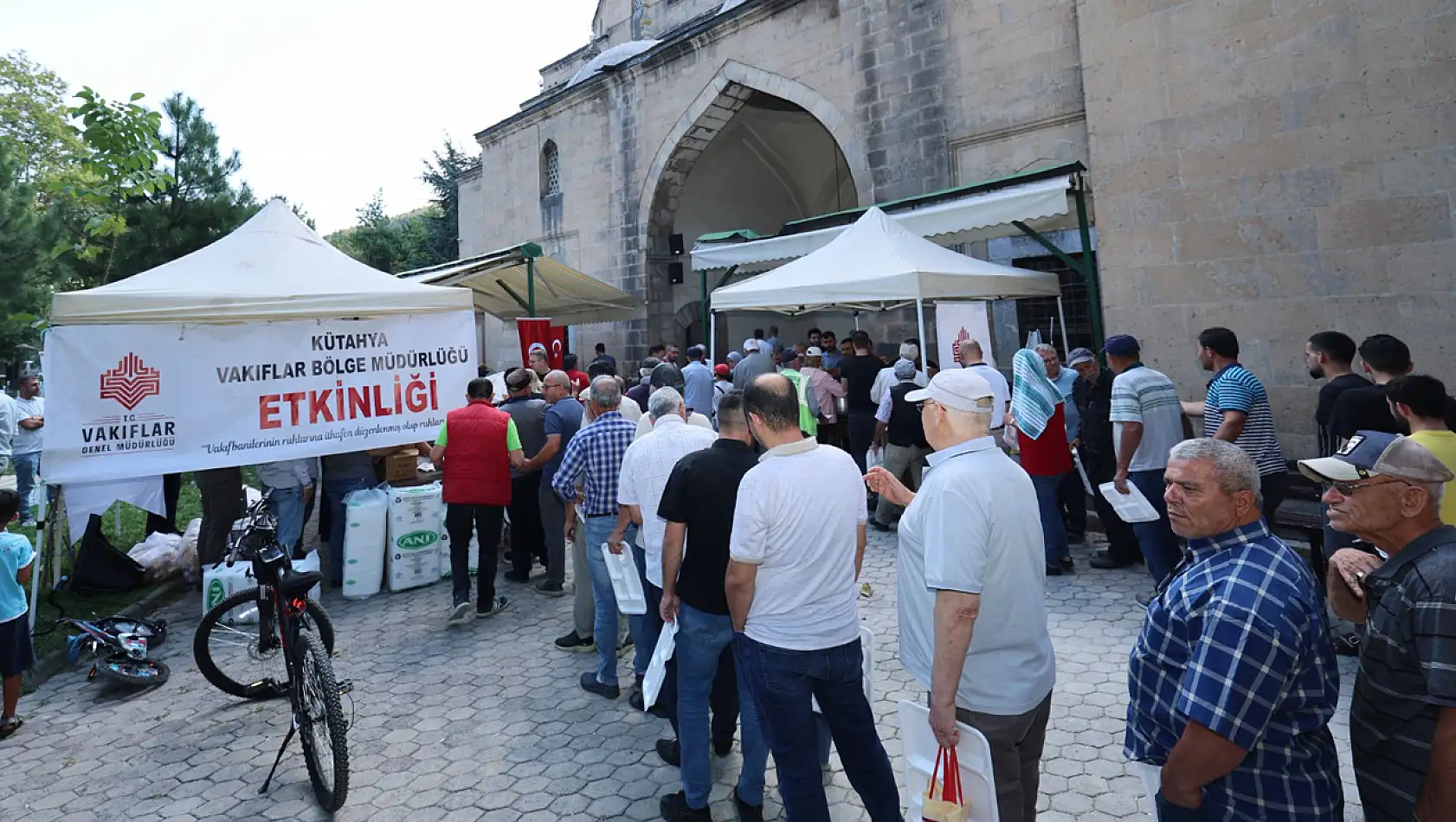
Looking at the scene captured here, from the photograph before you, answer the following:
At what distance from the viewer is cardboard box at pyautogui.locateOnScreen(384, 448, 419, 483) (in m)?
6.32

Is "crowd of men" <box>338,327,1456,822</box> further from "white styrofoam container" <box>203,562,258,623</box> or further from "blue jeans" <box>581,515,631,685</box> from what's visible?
"white styrofoam container" <box>203,562,258,623</box>

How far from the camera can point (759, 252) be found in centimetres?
977

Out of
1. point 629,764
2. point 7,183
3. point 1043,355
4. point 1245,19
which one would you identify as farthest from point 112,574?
point 7,183

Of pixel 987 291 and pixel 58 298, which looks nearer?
pixel 58 298

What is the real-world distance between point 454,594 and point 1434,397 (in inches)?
207

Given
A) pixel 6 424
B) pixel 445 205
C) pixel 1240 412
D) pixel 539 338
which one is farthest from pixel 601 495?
Result: pixel 445 205

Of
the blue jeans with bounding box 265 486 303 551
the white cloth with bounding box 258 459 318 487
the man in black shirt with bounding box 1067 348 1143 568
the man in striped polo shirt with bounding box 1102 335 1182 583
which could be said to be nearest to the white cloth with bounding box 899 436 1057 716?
the man in striped polo shirt with bounding box 1102 335 1182 583

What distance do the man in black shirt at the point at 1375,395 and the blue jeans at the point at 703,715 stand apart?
3.14m

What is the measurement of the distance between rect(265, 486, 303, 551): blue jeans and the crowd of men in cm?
244

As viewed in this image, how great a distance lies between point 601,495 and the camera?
412 cm

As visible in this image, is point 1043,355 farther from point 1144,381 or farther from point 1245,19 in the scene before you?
point 1245,19

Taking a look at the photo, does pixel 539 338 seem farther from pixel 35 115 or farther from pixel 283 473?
pixel 35 115

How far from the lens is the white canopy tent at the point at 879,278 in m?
6.63

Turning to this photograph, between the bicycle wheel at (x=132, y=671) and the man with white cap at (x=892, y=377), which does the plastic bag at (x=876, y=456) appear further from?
the bicycle wheel at (x=132, y=671)
